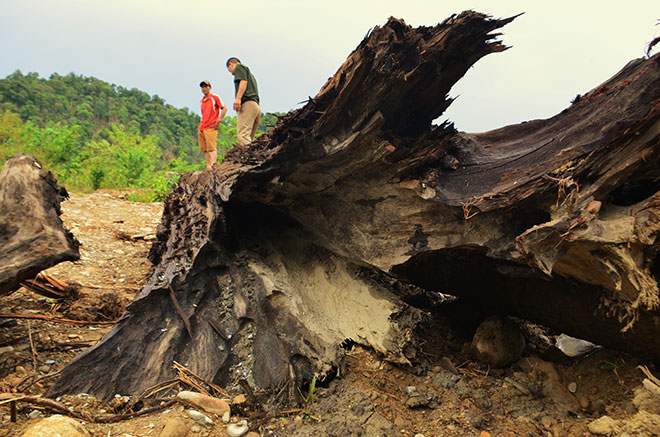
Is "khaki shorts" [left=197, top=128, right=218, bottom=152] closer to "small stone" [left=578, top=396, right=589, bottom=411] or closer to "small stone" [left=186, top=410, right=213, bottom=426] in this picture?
"small stone" [left=186, top=410, right=213, bottom=426]

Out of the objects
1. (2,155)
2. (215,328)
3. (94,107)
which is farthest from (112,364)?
(94,107)

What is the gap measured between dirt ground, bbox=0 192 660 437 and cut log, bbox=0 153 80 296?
593mm

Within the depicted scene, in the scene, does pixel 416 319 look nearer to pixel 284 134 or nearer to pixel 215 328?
pixel 215 328

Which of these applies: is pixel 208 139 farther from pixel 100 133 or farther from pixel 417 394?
pixel 100 133

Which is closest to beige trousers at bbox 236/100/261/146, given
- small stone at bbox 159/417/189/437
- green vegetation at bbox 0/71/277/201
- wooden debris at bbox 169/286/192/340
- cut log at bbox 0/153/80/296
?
green vegetation at bbox 0/71/277/201

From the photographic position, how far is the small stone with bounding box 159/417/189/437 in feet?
6.50

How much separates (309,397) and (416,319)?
1.08 metres

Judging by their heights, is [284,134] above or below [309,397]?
above

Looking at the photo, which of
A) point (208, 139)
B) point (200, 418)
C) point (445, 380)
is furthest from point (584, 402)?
point (208, 139)

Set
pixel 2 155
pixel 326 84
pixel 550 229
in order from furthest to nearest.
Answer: pixel 2 155 → pixel 326 84 → pixel 550 229

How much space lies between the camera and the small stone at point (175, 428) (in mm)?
1981

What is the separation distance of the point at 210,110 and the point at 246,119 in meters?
0.98

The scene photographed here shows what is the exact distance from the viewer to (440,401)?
249cm

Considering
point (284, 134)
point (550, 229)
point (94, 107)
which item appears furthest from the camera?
point (94, 107)
